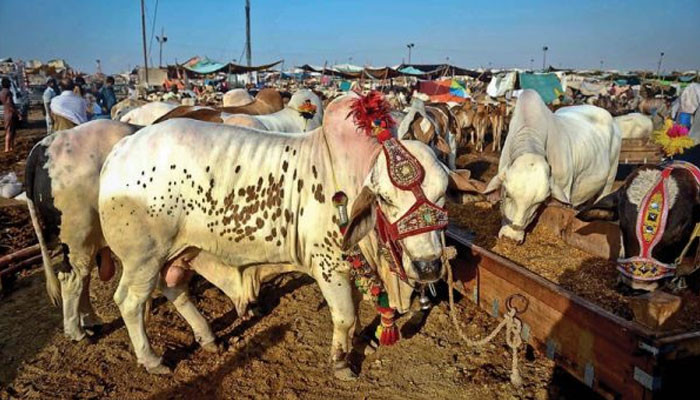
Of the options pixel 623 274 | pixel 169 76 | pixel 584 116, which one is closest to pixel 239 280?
pixel 623 274

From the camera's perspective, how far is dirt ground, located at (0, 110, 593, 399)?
3.47 meters

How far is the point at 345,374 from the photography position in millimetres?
3582

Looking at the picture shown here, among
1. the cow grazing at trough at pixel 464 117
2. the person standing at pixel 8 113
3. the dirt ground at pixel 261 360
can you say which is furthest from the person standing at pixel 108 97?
the dirt ground at pixel 261 360

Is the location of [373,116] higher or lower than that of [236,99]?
lower

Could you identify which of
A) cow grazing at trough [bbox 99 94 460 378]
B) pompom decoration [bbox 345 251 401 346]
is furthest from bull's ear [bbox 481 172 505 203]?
cow grazing at trough [bbox 99 94 460 378]

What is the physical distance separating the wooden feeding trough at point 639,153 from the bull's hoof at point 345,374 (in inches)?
323

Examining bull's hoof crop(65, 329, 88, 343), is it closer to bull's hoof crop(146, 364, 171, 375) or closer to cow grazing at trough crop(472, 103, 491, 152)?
bull's hoof crop(146, 364, 171, 375)

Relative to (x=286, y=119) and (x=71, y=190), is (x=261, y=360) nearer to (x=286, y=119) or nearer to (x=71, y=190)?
(x=71, y=190)

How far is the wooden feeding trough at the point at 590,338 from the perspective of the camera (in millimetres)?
2453

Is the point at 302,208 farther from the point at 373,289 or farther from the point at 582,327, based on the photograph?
the point at 582,327

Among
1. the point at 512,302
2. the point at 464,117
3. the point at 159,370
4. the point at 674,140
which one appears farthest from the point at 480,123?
the point at 159,370

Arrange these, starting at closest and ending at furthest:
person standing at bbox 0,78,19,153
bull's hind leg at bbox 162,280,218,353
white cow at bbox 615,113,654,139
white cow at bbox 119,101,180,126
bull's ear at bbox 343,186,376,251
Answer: bull's ear at bbox 343,186,376,251
bull's hind leg at bbox 162,280,218,353
white cow at bbox 119,101,180,126
white cow at bbox 615,113,654,139
person standing at bbox 0,78,19,153

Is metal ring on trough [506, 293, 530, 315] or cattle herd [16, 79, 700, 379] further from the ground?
cattle herd [16, 79, 700, 379]

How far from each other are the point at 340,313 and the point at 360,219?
0.85 m
